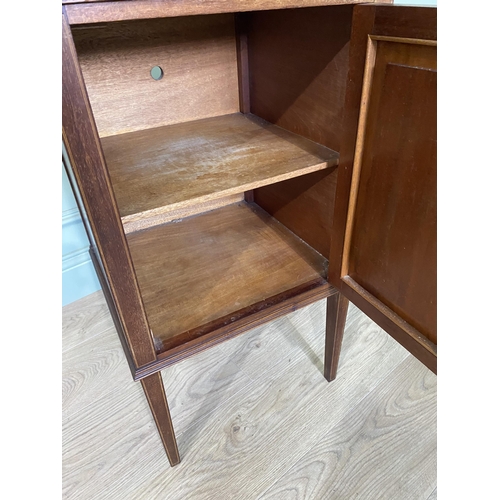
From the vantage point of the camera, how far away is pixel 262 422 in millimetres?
893

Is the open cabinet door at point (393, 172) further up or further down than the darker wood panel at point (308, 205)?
further up

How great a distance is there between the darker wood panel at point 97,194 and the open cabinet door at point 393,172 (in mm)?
358

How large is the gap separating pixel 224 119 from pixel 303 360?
638 mm

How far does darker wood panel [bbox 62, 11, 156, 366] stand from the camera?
0.39 metres

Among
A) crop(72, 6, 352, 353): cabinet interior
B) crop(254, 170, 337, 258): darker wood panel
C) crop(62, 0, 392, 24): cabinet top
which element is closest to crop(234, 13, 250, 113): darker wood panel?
crop(72, 6, 352, 353): cabinet interior

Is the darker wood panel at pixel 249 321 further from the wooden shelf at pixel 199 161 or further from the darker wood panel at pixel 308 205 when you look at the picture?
the wooden shelf at pixel 199 161

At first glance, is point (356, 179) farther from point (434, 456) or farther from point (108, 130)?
point (434, 456)

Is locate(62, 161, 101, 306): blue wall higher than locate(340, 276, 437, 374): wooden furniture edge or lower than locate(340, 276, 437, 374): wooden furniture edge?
lower

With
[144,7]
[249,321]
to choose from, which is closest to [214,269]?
[249,321]

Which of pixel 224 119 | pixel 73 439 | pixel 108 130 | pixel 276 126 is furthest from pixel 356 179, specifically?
pixel 73 439

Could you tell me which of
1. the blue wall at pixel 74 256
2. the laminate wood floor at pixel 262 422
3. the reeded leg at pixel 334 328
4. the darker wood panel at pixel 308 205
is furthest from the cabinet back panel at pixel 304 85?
the blue wall at pixel 74 256

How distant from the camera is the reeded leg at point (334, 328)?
2.66ft

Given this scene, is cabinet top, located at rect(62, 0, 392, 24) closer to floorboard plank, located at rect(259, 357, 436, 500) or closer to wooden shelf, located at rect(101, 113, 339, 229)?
wooden shelf, located at rect(101, 113, 339, 229)

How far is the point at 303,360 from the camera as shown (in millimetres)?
1033
